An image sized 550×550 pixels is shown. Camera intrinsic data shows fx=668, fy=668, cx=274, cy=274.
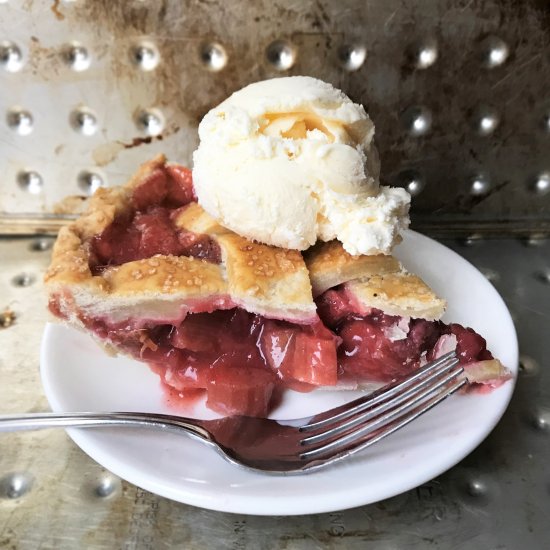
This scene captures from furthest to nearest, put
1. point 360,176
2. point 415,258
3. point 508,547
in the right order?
point 415,258 → point 360,176 → point 508,547

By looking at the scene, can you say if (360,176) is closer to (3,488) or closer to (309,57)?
(309,57)

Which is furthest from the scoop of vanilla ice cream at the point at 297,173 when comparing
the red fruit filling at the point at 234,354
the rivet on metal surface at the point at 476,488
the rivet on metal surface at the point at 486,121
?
the rivet on metal surface at the point at 486,121

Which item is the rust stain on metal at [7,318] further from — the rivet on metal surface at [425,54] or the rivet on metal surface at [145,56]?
the rivet on metal surface at [425,54]

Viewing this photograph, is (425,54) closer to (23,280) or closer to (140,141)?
(140,141)

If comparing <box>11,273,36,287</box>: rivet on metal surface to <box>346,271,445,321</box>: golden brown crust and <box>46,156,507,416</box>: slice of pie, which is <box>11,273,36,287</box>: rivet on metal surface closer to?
<box>46,156,507,416</box>: slice of pie

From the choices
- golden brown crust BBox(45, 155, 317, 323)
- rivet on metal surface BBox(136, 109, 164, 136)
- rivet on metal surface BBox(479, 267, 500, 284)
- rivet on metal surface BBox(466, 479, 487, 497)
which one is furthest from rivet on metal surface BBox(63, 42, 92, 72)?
rivet on metal surface BBox(466, 479, 487, 497)

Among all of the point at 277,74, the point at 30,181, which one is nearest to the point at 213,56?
the point at 277,74

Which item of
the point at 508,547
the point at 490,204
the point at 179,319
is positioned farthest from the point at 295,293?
the point at 490,204
